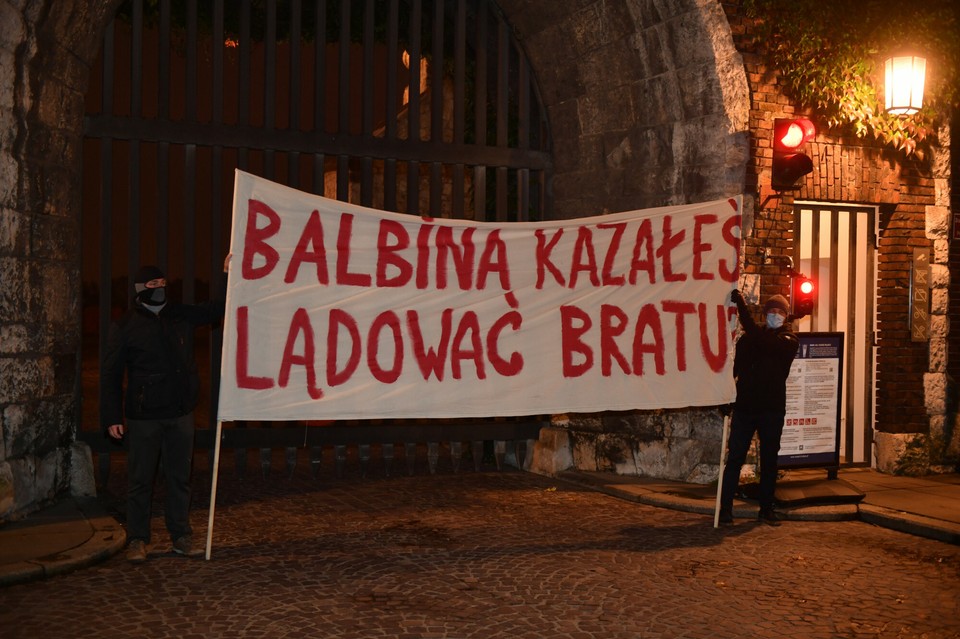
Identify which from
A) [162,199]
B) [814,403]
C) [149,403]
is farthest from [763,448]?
[162,199]

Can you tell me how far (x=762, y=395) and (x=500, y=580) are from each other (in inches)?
118

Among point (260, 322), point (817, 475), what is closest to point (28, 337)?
point (260, 322)

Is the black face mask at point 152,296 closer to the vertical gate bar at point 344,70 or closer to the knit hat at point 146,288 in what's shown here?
the knit hat at point 146,288

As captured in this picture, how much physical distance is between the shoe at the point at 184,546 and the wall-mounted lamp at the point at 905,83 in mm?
7687

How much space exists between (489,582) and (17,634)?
2.58m

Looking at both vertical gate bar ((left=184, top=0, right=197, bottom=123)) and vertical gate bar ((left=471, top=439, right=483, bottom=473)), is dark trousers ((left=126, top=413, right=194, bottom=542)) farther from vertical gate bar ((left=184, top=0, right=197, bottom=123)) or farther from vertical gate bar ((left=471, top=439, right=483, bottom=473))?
vertical gate bar ((left=471, top=439, right=483, bottom=473))

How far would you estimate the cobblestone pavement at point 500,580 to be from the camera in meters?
5.30

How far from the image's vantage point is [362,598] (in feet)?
18.9

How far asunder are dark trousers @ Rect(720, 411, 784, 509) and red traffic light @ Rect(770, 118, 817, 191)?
101 inches

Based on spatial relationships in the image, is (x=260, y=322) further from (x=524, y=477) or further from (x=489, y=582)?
(x=524, y=477)

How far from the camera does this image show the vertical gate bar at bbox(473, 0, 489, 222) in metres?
10.4

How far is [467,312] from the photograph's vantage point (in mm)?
7410

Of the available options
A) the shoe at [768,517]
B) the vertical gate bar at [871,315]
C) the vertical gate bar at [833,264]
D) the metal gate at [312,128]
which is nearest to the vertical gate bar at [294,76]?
the metal gate at [312,128]

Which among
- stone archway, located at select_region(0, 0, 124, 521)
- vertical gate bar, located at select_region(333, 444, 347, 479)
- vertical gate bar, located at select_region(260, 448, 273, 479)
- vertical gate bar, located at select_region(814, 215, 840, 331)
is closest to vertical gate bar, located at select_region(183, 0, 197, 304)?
stone archway, located at select_region(0, 0, 124, 521)
